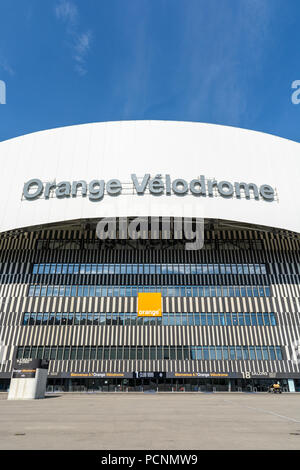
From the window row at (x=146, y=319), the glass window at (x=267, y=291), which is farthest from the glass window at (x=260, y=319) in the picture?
the glass window at (x=267, y=291)

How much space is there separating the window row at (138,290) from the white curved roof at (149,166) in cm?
1215

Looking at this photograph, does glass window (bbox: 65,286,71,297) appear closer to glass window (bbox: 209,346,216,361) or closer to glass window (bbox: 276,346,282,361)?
glass window (bbox: 209,346,216,361)

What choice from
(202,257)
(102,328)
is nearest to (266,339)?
(202,257)

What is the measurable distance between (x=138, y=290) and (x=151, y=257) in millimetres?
6606

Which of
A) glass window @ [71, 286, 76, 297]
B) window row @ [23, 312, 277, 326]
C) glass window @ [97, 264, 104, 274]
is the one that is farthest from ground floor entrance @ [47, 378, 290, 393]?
glass window @ [97, 264, 104, 274]

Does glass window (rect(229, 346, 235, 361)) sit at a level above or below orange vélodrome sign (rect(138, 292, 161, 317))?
below

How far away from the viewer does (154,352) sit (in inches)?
1800

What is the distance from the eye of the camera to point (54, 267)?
170 ft

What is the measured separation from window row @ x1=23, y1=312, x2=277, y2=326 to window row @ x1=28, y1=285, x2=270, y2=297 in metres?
3.36

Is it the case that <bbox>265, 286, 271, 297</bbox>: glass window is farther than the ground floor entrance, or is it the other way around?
<bbox>265, 286, 271, 297</bbox>: glass window

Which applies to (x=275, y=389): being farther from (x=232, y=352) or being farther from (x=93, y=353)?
(x=93, y=353)

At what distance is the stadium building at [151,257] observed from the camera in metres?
45.2

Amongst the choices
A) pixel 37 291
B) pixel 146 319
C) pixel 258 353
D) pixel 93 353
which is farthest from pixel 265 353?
pixel 37 291

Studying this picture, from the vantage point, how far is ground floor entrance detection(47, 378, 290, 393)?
44.4 meters
